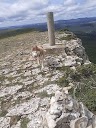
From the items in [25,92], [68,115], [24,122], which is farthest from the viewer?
[25,92]

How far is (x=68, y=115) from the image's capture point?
11.1 meters

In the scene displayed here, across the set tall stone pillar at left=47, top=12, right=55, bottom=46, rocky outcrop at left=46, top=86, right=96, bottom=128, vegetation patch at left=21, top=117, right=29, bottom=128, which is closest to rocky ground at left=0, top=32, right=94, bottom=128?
vegetation patch at left=21, top=117, right=29, bottom=128

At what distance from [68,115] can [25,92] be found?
17.4 ft

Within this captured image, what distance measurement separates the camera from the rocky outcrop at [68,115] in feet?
35.1

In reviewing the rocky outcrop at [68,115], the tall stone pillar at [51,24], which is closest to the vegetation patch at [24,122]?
the rocky outcrop at [68,115]

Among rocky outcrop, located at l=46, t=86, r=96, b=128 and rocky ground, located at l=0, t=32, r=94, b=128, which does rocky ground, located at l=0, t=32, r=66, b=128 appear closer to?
rocky ground, located at l=0, t=32, r=94, b=128

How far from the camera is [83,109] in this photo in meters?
11.5

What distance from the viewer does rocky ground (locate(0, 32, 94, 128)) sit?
512 inches

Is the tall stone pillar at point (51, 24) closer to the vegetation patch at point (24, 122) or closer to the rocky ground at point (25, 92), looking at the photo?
the rocky ground at point (25, 92)

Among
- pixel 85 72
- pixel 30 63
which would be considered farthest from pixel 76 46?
pixel 85 72

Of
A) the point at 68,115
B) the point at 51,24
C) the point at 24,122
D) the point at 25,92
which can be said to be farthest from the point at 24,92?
the point at 51,24

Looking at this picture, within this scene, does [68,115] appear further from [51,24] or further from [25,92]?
[51,24]

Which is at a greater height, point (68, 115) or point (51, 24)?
point (51, 24)

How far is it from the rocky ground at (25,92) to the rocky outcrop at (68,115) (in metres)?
0.83
